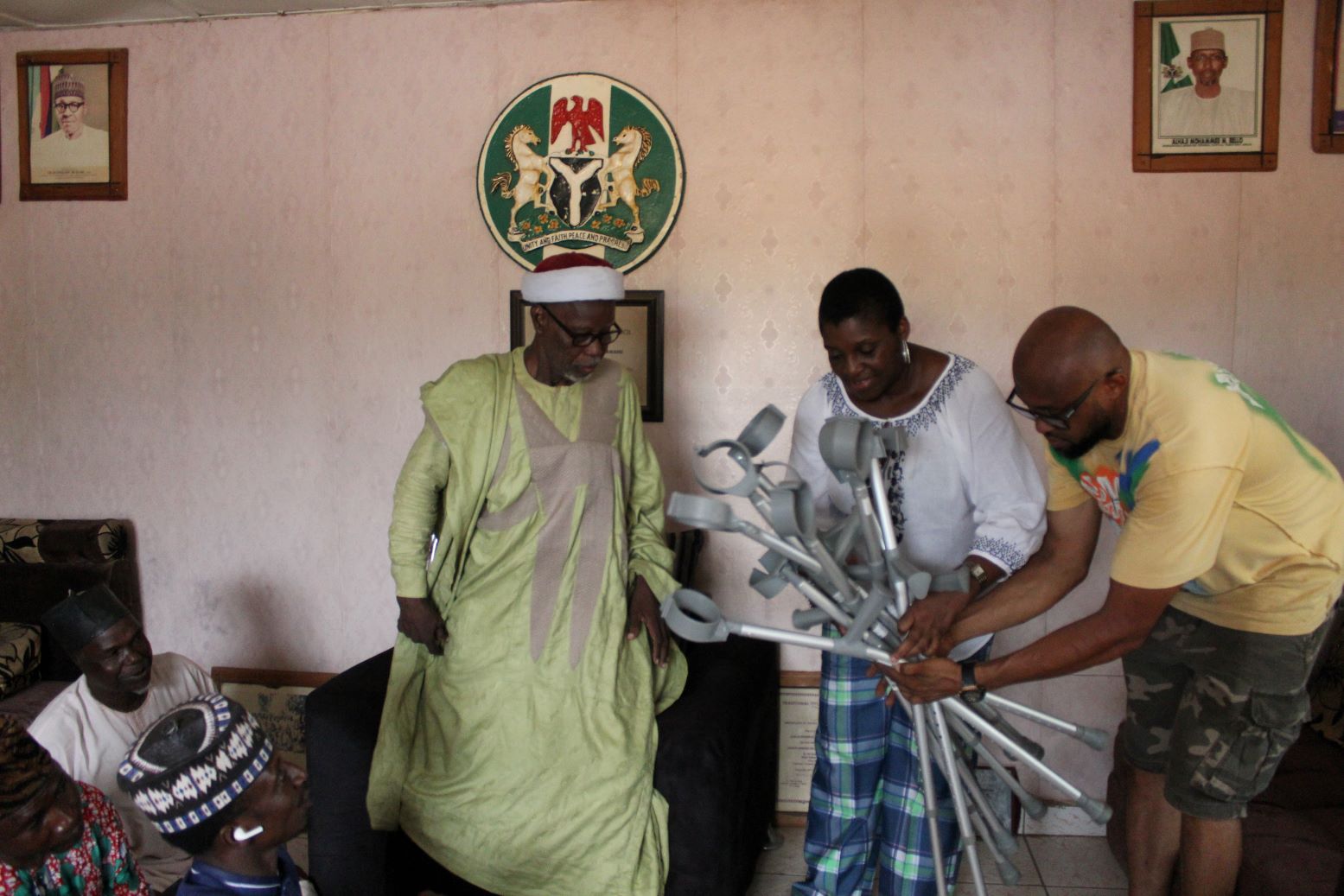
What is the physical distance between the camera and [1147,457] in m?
1.63

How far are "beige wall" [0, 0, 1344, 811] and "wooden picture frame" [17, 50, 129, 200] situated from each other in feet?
0.19

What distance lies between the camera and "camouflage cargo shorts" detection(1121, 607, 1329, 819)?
1823mm

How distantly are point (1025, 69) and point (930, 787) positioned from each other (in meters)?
2.19

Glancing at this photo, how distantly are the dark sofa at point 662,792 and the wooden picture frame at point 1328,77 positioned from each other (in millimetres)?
2369

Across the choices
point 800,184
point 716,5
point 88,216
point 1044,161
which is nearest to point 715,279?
point 800,184

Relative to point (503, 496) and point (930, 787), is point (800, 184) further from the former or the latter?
point (930, 787)

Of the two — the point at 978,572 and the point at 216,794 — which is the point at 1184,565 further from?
the point at 216,794

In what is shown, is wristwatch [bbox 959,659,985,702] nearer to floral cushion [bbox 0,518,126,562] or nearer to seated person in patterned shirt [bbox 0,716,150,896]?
seated person in patterned shirt [bbox 0,716,150,896]

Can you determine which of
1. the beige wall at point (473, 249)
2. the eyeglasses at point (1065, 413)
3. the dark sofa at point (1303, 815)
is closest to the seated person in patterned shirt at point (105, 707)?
the beige wall at point (473, 249)

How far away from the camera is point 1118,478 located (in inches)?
69.4

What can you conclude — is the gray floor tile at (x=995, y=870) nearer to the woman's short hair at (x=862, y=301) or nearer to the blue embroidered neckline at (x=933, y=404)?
the blue embroidered neckline at (x=933, y=404)

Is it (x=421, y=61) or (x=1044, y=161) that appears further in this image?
(x=421, y=61)

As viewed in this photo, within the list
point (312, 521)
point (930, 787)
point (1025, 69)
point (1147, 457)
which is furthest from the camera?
point (312, 521)

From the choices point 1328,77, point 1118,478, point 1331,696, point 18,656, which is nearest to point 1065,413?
point 1118,478
